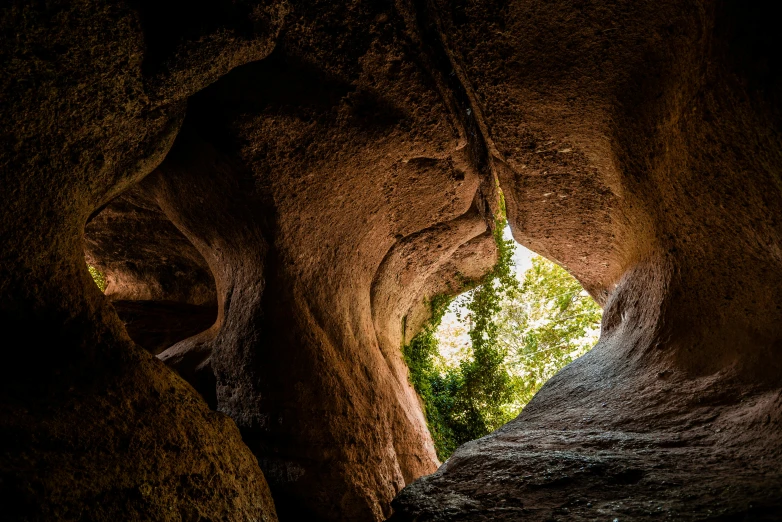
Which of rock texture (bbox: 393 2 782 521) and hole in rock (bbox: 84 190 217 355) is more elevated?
hole in rock (bbox: 84 190 217 355)

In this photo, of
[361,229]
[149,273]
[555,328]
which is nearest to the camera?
[361,229]

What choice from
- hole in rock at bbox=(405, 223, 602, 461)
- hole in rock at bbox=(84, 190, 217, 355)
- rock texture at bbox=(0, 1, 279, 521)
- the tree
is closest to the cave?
rock texture at bbox=(0, 1, 279, 521)

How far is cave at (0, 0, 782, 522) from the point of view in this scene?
2.48 m

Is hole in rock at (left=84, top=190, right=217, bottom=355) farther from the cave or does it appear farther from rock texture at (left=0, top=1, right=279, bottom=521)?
rock texture at (left=0, top=1, right=279, bottom=521)

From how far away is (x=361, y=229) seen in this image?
5.30m

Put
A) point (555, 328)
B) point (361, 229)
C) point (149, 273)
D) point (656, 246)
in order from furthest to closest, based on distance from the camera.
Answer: point (555, 328) → point (149, 273) → point (361, 229) → point (656, 246)

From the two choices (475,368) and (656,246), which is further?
(475,368)

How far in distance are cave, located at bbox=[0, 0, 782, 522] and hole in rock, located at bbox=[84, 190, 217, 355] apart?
6.55ft

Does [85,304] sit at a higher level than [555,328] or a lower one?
higher

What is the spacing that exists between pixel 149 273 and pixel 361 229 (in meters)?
4.61

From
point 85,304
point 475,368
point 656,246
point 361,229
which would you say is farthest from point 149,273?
point 656,246

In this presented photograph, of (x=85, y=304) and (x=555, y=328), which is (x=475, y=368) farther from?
(x=85, y=304)

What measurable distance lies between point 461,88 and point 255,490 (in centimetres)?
351

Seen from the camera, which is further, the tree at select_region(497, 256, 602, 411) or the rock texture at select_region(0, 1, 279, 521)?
the tree at select_region(497, 256, 602, 411)
